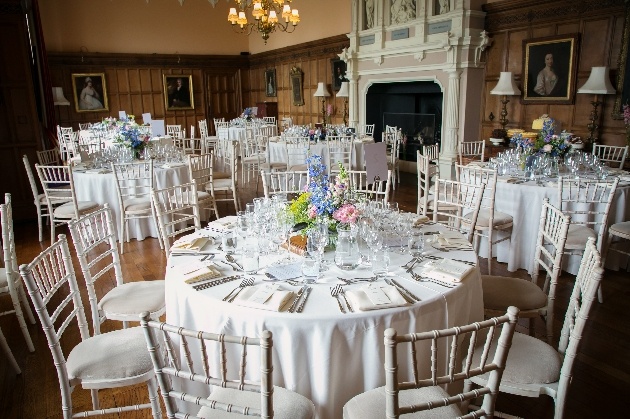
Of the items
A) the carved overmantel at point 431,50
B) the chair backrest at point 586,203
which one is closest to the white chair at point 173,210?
the chair backrest at point 586,203

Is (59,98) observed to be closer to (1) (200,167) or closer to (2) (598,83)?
(1) (200,167)

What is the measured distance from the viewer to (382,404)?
1.88 m

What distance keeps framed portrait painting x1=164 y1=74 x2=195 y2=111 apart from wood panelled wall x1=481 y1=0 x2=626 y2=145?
9785 mm

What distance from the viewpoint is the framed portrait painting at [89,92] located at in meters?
12.9

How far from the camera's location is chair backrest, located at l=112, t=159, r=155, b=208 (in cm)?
519

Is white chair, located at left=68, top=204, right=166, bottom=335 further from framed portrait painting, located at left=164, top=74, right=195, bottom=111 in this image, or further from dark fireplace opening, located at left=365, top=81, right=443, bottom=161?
framed portrait painting, located at left=164, top=74, right=195, bottom=111

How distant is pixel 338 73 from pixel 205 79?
5.49 metres

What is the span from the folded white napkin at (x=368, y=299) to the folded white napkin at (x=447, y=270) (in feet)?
0.95

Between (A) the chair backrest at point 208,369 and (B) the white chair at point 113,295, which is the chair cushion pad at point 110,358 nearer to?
(B) the white chair at point 113,295

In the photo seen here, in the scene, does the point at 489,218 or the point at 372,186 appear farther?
the point at 372,186

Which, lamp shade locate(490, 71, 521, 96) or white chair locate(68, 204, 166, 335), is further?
lamp shade locate(490, 71, 521, 96)

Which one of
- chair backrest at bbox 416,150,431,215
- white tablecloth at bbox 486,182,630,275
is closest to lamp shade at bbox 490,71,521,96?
chair backrest at bbox 416,150,431,215

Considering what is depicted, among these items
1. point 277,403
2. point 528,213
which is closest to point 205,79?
point 528,213

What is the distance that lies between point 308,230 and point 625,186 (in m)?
3.29
